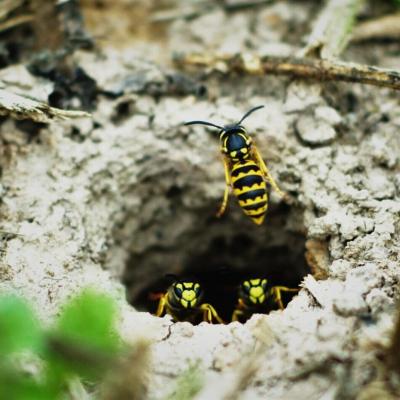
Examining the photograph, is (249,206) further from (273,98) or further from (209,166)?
(273,98)

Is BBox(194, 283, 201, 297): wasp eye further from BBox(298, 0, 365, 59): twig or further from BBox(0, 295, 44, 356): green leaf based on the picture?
BBox(0, 295, 44, 356): green leaf

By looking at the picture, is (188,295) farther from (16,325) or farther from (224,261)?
(16,325)

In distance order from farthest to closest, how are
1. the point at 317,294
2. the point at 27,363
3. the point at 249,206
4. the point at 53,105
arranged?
the point at 53,105 → the point at 249,206 → the point at 317,294 → the point at 27,363

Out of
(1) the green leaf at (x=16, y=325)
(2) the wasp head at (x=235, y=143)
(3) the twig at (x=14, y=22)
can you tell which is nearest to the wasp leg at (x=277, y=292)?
(2) the wasp head at (x=235, y=143)

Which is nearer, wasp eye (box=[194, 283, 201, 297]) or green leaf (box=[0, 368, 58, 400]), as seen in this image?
green leaf (box=[0, 368, 58, 400])

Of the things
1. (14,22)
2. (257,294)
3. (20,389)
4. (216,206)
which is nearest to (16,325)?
(20,389)

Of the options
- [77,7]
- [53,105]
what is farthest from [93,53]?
[53,105]

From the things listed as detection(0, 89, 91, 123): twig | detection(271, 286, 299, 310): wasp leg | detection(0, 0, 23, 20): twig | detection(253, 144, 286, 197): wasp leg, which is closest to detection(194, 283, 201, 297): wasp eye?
detection(271, 286, 299, 310): wasp leg
